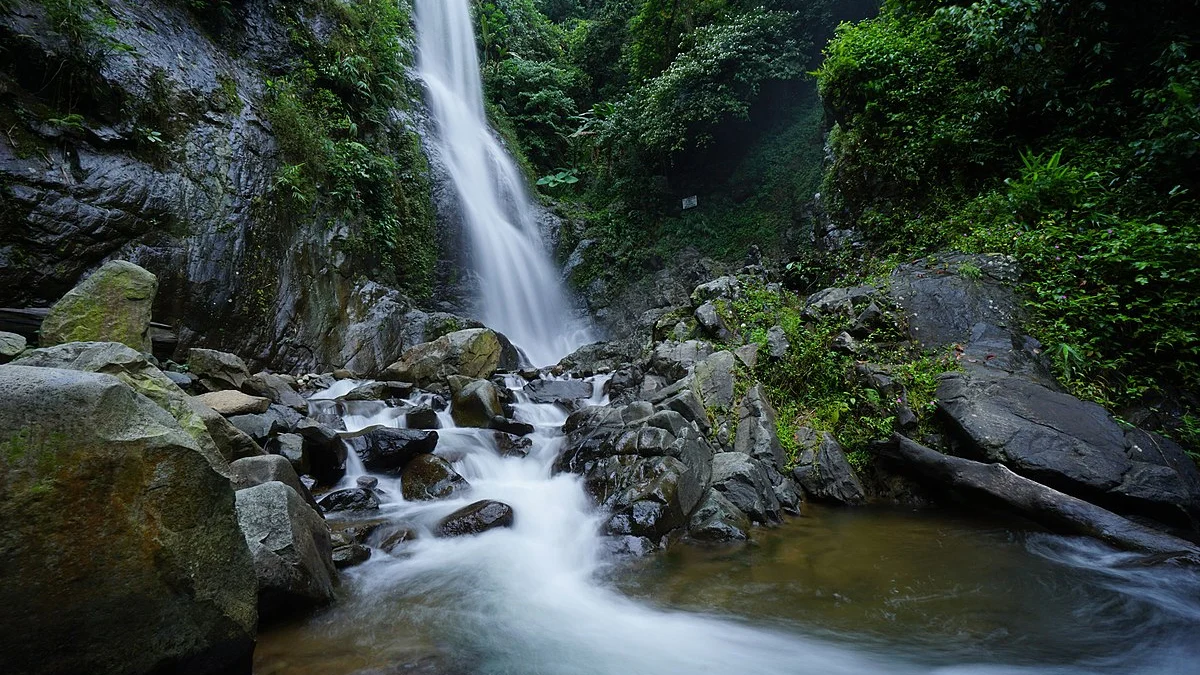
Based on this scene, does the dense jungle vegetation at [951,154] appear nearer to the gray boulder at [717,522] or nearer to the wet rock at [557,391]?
the gray boulder at [717,522]

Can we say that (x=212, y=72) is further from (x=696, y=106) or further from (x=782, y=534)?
(x=782, y=534)

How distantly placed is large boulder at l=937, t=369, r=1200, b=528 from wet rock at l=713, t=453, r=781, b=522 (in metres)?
2.05

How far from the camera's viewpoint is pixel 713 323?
8.49m

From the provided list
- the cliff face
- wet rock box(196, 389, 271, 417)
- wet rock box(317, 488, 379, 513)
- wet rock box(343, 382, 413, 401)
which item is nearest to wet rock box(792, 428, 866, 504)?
wet rock box(317, 488, 379, 513)

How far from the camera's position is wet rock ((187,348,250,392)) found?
278 inches

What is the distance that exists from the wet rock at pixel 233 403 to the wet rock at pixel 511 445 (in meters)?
2.96

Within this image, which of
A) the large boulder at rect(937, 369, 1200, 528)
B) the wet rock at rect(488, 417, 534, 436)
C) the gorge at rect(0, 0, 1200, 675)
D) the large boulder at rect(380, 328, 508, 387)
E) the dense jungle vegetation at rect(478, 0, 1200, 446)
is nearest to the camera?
the gorge at rect(0, 0, 1200, 675)

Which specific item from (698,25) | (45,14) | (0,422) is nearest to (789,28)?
(698,25)

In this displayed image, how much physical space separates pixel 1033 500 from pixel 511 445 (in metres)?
5.96

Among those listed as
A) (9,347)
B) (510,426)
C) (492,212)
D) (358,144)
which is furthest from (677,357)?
(492,212)

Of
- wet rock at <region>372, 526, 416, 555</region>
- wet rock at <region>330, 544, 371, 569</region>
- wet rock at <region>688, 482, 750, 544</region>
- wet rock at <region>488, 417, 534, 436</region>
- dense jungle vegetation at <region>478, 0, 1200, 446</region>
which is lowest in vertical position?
wet rock at <region>372, 526, 416, 555</region>

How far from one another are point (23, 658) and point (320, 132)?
39.1ft

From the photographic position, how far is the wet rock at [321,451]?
5902 millimetres

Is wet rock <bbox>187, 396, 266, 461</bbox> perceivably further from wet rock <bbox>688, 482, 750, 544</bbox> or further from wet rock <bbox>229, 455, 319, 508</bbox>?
wet rock <bbox>688, 482, 750, 544</bbox>
